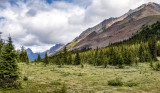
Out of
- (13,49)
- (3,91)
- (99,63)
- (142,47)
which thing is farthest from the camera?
(142,47)

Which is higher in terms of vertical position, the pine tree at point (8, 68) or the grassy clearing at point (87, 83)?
the pine tree at point (8, 68)

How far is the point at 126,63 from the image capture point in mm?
70750

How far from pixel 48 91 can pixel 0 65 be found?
744 cm

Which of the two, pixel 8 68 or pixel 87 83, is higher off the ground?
pixel 8 68

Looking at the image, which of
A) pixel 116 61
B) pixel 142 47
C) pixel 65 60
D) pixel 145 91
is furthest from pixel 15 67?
pixel 142 47

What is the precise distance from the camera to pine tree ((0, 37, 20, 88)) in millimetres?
15295

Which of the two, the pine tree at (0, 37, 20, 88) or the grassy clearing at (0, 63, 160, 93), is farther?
the grassy clearing at (0, 63, 160, 93)

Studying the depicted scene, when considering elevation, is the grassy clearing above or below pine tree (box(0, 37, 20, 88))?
below

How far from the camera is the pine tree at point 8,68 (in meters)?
15.3

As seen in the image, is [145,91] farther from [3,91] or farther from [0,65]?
[0,65]

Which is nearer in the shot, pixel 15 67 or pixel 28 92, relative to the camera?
pixel 28 92

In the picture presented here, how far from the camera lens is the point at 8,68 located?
51.6ft

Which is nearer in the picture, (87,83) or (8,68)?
(8,68)

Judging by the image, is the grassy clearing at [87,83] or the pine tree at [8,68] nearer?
the pine tree at [8,68]
